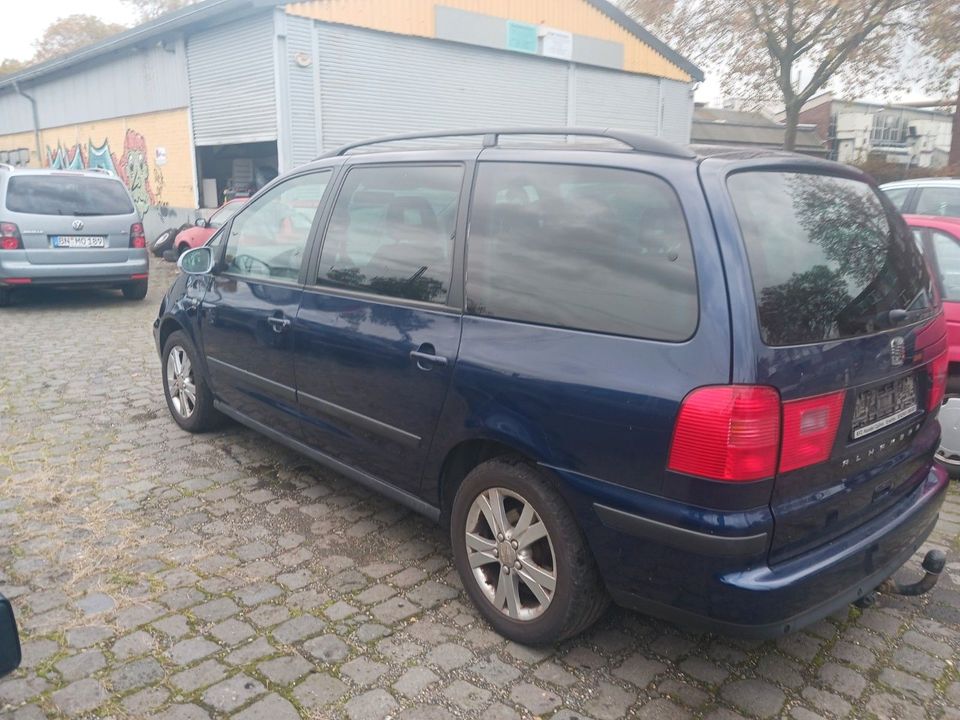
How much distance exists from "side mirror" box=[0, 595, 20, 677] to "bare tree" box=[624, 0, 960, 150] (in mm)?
19268

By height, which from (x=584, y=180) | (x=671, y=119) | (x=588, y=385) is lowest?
(x=588, y=385)

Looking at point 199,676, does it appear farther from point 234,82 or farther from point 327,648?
point 234,82

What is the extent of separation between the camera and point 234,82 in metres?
15.1

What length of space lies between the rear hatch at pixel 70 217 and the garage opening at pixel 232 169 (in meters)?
6.85

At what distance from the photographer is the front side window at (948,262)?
4609mm

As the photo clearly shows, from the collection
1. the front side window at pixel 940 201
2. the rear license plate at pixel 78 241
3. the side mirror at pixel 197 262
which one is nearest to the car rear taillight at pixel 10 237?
the rear license plate at pixel 78 241

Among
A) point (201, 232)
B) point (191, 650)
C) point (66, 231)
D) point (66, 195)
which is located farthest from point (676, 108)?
point (191, 650)

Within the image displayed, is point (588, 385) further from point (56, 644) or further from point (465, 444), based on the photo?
point (56, 644)

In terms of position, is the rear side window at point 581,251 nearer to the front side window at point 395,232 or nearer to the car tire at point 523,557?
the front side window at point 395,232

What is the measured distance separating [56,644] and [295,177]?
100 inches

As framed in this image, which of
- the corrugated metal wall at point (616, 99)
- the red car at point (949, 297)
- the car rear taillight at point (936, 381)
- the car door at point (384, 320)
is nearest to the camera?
the car rear taillight at point (936, 381)

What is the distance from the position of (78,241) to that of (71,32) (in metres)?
49.6

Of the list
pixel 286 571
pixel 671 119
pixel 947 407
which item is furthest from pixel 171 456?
pixel 671 119

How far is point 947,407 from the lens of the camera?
443cm
